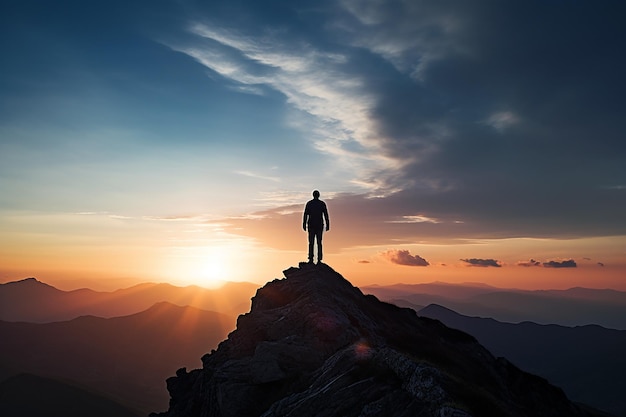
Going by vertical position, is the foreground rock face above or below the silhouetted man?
below

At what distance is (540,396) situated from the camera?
42781 mm

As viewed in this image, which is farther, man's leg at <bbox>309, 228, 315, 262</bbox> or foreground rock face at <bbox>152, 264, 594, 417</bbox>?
man's leg at <bbox>309, 228, 315, 262</bbox>

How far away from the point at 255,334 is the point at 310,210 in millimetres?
11067

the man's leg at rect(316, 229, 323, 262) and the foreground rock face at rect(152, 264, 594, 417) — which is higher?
the man's leg at rect(316, 229, 323, 262)

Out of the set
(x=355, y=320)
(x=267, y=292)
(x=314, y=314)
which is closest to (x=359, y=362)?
(x=314, y=314)

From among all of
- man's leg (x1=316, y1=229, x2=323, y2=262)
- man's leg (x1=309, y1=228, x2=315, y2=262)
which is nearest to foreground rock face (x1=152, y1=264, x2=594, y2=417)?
man's leg (x1=316, y1=229, x2=323, y2=262)

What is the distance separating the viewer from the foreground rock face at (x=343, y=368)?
45.3ft

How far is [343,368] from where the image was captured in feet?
60.2

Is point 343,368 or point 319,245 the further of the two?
point 319,245

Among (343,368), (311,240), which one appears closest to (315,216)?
(311,240)

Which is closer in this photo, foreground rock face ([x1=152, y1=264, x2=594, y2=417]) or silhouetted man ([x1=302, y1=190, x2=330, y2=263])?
foreground rock face ([x1=152, y1=264, x2=594, y2=417])

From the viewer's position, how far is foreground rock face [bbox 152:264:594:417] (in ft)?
45.3

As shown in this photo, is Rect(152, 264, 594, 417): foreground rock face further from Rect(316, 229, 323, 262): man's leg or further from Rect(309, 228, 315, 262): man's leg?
Rect(309, 228, 315, 262): man's leg

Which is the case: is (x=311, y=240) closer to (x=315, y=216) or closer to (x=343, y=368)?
(x=315, y=216)
